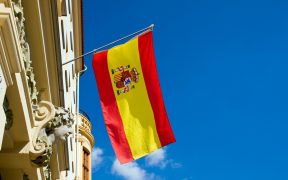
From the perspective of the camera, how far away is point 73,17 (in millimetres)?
19016

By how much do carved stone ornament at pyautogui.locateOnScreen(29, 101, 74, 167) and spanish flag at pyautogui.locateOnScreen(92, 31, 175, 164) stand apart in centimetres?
159

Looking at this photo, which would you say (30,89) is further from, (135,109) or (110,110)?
(135,109)

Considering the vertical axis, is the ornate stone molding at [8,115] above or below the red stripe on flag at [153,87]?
below

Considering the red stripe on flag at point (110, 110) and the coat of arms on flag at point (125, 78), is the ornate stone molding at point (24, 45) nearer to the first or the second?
the red stripe on flag at point (110, 110)

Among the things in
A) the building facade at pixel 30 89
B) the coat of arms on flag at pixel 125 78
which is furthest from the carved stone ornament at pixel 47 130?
the coat of arms on flag at pixel 125 78

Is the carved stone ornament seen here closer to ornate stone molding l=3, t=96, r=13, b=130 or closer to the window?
ornate stone molding l=3, t=96, r=13, b=130

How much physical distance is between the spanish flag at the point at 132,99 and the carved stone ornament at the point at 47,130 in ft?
5.22

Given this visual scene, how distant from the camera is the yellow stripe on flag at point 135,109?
997cm

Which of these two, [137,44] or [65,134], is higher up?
[137,44]

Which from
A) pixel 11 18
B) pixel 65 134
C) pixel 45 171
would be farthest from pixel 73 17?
pixel 11 18

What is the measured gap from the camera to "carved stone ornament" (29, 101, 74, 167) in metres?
8.12

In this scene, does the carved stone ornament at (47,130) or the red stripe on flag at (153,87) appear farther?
the red stripe on flag at (153,87)

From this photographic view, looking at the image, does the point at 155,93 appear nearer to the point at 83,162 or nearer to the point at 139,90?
the point at 139,90

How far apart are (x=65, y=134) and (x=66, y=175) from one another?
830cm
